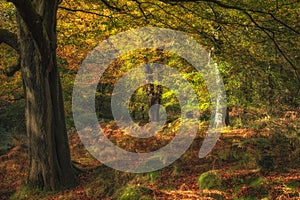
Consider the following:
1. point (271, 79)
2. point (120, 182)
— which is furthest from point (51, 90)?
point (271, 79)

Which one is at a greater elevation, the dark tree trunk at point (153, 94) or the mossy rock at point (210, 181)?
the dark tree trunk at point (153, 94)

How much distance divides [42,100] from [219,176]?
180 inches

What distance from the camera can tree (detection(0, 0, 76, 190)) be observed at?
26.6ft

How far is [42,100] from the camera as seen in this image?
824cm

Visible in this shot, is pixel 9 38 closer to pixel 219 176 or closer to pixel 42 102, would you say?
pixel 42 102

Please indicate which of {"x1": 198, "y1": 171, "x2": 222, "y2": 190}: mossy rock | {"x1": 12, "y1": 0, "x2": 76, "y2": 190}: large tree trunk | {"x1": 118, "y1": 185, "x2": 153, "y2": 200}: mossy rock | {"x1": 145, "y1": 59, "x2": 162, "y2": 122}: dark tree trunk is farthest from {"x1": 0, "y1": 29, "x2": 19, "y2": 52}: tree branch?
{"x1": 145, "y1": 59, "x2": 162, "y2": 122}: dark tree trunk

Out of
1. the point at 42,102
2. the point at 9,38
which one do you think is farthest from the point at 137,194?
the point at 9,38

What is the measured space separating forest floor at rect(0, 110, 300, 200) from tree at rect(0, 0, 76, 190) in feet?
1.72

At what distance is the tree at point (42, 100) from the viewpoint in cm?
812

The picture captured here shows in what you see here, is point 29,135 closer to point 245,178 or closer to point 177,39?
point 245,178

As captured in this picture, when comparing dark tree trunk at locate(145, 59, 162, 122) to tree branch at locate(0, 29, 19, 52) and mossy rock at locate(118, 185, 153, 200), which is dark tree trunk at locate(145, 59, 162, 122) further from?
mossy rock at locate(118, 185, 153, 200)

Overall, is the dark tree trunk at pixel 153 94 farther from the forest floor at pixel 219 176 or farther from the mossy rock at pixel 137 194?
the mossy rock at pixel 137 194

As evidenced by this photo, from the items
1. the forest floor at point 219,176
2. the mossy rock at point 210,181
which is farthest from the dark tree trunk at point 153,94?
the mossy rock at point 210,181

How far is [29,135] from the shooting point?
334 inches
